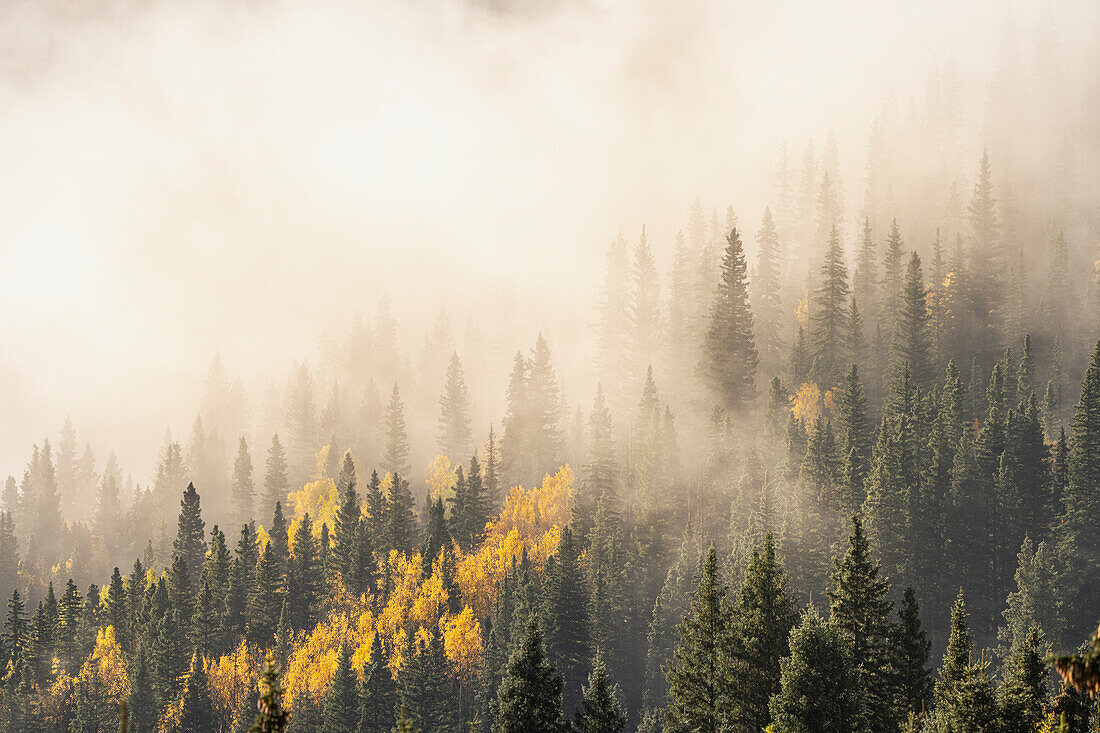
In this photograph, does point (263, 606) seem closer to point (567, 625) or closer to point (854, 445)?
point (567, 625)

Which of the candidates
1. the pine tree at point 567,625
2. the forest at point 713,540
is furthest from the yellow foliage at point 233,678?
the pine tree at point 567,625

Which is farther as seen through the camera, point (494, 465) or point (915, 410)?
point (494, 465)

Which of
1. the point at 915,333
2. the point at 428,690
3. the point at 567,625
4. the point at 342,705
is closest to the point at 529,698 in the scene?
the point at 567,625

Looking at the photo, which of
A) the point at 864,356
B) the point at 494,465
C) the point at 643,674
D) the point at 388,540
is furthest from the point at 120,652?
the point at 864,356

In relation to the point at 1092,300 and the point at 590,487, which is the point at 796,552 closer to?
the point at 590,487

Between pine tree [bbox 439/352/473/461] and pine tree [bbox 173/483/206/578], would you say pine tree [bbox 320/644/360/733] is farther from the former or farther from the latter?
pine tree [bbox 439/352/473/461]

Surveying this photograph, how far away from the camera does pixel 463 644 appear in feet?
358

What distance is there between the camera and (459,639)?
109375mm

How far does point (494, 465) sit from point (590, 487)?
81.0 ft

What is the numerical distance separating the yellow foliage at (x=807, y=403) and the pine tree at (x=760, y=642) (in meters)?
88.3

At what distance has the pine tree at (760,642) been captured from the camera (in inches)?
1608

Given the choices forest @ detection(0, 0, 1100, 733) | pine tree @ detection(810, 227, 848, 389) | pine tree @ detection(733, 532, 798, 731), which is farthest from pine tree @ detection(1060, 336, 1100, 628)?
A: pine tree @ detection(733, 532, 798, 731)

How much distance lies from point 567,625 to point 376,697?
2110 centimetres

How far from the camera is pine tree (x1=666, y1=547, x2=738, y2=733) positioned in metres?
41.6
